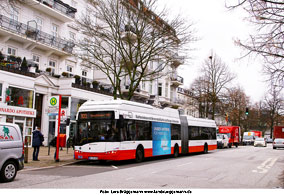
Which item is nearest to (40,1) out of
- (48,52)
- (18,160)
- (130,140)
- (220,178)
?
(48,52)

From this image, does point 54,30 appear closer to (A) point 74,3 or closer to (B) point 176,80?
(A) point 74,3

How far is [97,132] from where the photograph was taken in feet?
53.4

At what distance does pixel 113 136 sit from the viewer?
52.7 feet

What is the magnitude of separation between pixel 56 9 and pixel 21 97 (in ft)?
30.4

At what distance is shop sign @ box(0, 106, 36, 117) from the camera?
24070 millimetres

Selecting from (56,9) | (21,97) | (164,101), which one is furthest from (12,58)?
(164,101)

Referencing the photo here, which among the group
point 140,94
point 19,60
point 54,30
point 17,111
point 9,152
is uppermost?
Answer: point 54,30

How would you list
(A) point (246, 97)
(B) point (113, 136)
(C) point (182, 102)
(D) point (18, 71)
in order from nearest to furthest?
(B) point (113, 136) < (D) point (18, 71) < (C) point (182, 102) < (A) point (246, 97)

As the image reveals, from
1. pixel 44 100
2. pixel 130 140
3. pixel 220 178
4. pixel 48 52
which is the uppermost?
pixel 48 52

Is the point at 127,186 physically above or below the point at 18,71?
below

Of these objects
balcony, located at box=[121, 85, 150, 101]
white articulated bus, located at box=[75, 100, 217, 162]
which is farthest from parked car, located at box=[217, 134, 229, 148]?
white articulated bus, located at box=[75, 100, 217, 162]

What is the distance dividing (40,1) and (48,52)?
445cm

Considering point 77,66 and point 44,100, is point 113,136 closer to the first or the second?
point 44,100

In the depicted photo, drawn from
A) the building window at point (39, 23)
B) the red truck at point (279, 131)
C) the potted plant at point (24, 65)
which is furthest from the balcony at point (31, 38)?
the red truck at point (279, 131)
